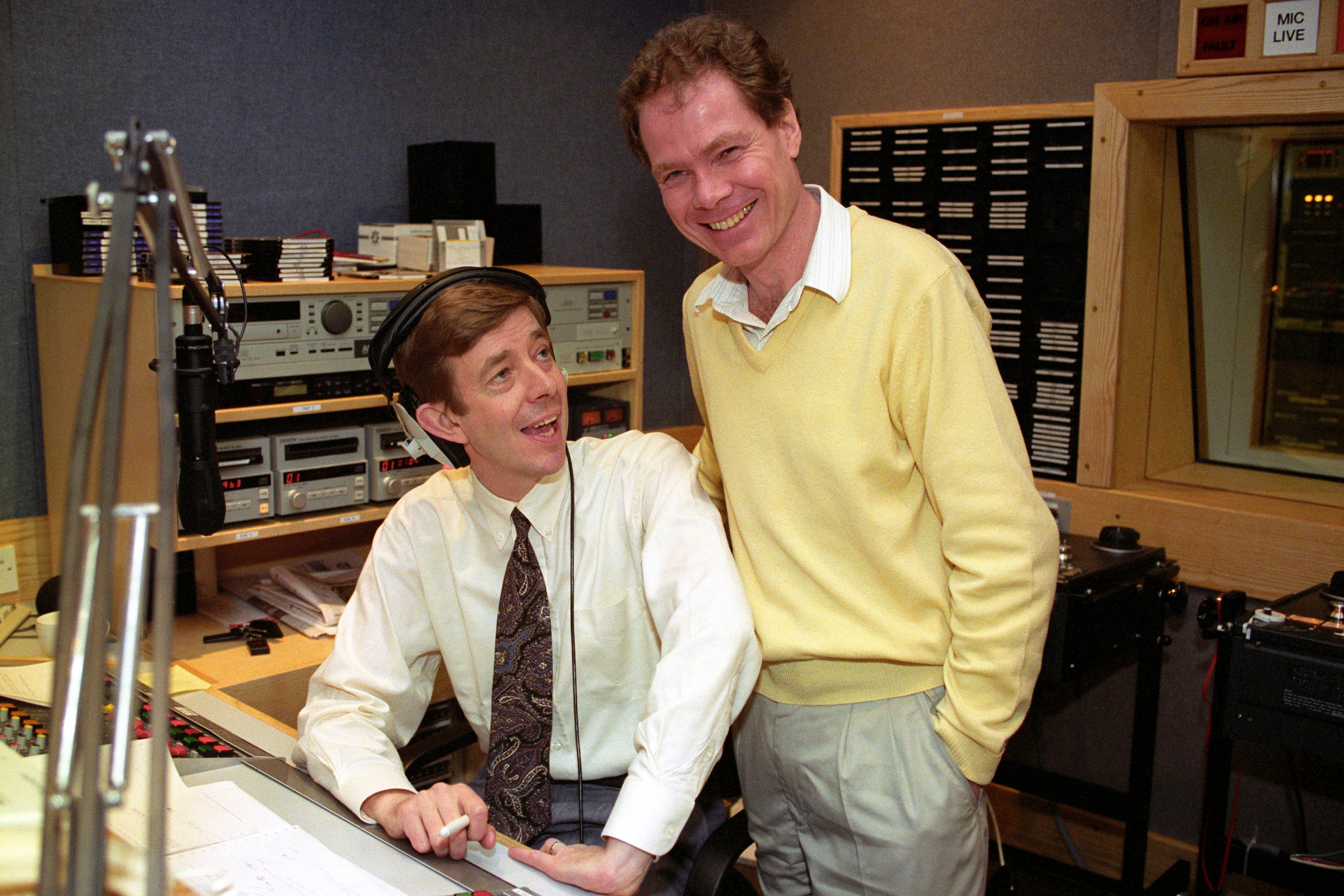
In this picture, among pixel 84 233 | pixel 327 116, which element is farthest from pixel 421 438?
pixel 327 116

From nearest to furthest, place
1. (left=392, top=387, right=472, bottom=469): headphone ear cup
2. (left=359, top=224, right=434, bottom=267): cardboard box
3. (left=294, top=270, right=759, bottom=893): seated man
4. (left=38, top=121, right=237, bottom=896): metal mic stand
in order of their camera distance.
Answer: (left=38, top=121, right=237, bottom=896): metal mic stand, (left=294, top=270, right=759, bottom=893): seated man, (left=392, top=387, right=472, bottom=469): headphone ear cup, (left=359, top=224, right=434, bottom=267): cardboard box

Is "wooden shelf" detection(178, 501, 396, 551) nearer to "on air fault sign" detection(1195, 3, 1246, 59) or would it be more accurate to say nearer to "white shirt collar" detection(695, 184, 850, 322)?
"white shirt collar" detection(695, 184, 850, 322)

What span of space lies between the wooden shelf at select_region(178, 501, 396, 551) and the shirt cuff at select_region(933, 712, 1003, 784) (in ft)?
4.14

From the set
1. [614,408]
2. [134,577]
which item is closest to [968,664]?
[134,577]

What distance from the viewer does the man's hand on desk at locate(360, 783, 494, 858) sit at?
1275 mm

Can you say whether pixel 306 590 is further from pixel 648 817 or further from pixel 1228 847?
pixel 1228 847

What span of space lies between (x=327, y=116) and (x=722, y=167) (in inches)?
73.7

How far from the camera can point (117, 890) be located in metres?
0.68

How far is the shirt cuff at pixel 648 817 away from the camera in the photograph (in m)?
1.23

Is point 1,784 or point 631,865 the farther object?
point 631,865

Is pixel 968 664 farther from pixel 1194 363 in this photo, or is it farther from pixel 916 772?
pixel 1194 363

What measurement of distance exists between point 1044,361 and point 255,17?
2.11 m

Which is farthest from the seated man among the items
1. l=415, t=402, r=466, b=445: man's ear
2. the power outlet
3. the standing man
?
the power outlet

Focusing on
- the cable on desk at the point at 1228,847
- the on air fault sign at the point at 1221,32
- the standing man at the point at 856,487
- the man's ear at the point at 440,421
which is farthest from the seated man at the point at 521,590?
the on air fault sign at the point at 1221,32
